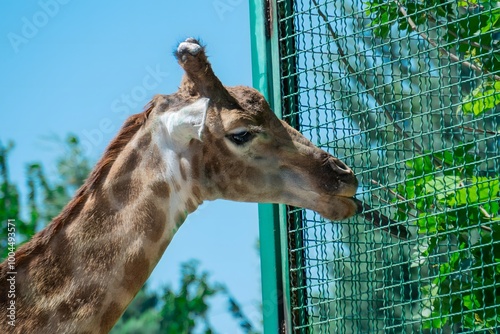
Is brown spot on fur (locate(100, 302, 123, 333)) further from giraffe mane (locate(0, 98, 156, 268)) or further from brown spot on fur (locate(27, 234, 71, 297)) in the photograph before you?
giraffe mane (locate(0, 98, 156, 268))

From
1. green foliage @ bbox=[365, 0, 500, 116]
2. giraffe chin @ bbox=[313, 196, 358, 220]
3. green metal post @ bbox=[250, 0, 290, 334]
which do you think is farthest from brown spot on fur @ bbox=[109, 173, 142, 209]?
green foliage @ bbox=[365, 0, 500, 116]

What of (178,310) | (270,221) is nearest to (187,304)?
(178,310)

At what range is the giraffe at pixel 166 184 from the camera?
396 cm

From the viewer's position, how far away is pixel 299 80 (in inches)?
207

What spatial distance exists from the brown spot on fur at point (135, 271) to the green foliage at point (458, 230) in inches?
52.1

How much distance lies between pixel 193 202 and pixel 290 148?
493mm

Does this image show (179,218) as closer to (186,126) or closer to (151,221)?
(151,221)

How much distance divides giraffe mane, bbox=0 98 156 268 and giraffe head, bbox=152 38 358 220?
5.2 inches

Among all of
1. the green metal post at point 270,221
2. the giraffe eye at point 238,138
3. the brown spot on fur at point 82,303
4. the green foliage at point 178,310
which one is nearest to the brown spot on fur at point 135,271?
the brown spot on fur at point 82,303

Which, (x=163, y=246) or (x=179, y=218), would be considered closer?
(x=163, y=246)

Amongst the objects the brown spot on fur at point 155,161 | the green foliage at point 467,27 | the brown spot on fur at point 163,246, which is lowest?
the brown spot on fur at point 163,246

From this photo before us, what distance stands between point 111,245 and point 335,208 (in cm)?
99

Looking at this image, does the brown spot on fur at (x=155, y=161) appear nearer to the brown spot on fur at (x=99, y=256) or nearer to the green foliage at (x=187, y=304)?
the brown spot on fur at (x=99, y=256)

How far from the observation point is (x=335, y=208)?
4.28 meters
